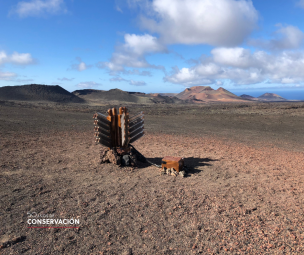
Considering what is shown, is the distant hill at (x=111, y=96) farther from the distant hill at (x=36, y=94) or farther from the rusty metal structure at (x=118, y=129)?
the rusty metal structure at (x=118, y=129)

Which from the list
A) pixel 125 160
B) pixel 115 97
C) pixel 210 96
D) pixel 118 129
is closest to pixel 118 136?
pixel 118 129

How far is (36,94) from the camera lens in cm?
5459

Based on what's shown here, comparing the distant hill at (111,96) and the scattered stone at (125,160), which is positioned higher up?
the distant hill at (111,96)

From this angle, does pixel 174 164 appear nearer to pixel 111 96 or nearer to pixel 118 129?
pixel 118 129

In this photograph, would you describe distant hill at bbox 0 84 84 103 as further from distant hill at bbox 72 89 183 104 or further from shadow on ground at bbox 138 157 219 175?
shadow on ground at bbox 138 157 219 175

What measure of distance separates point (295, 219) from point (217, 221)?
58.9 inches

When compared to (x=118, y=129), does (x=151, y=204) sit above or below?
below

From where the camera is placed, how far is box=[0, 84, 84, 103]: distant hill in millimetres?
51469

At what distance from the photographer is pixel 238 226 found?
388 centimetres

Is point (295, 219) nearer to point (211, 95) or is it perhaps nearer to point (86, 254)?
point (86, 254)

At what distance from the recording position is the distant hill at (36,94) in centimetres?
5147

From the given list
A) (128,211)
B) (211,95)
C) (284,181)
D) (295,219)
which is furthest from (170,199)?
(211,95)

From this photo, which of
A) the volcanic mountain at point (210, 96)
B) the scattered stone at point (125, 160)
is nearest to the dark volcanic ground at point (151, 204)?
the scattered stone at point (125, 160)

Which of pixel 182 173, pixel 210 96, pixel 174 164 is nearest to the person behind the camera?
pixel 182 173
